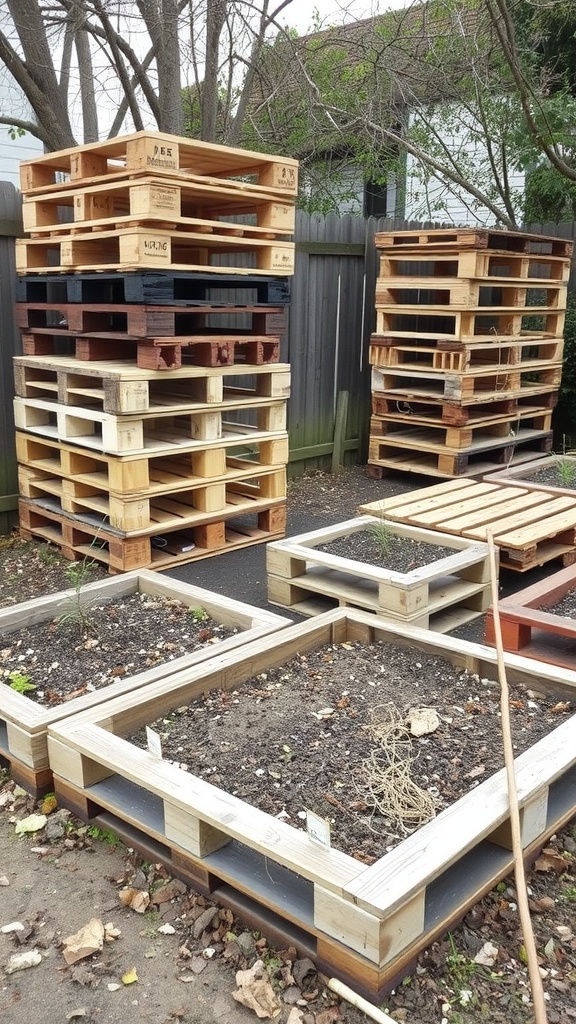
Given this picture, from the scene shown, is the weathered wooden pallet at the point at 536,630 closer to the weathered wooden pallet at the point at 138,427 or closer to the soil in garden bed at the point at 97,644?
the soil in garden bed at the point at 97,644

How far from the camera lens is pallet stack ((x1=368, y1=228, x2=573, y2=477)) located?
797 centimetres

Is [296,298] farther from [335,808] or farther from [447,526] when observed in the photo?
[335,808]

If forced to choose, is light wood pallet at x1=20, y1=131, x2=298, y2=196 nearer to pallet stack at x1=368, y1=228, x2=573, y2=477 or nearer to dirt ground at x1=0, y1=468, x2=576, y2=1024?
pallet stack at x1=368, y1=228, x2=573, y2=477

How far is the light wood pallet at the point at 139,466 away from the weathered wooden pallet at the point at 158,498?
0.03m

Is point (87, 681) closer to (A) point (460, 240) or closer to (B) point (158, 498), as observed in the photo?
(B) point (158, 498)

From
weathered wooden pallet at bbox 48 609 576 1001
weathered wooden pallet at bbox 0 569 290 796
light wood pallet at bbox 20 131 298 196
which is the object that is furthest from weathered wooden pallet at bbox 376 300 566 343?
weathered wooden pallet at bbox 48 609 576 1001

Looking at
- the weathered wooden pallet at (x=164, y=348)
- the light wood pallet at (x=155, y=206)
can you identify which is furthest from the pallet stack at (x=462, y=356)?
the weathered wooden pallet at (x=164, y=348)

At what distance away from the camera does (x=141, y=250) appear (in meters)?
5.09

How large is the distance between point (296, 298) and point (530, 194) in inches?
208

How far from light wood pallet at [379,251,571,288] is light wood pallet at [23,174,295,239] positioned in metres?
2.25

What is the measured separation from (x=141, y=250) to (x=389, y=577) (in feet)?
7.79

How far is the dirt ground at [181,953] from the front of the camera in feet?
7.79

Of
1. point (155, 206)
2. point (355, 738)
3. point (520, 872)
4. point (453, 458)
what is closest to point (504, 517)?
point (453, 458)

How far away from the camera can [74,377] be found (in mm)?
5926
